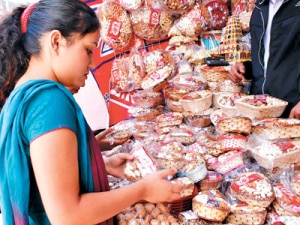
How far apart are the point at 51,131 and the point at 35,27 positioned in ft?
1.07

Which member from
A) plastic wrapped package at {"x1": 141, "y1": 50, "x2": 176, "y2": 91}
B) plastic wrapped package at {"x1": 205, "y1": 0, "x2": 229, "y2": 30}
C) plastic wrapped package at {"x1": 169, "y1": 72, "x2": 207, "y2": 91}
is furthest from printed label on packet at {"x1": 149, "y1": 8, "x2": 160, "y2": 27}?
plastic wrapped package at {"x1": 169, "y1": 72, "x2": 207, "y2": 91}

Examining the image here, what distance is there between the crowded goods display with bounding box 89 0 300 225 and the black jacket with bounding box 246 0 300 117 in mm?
205

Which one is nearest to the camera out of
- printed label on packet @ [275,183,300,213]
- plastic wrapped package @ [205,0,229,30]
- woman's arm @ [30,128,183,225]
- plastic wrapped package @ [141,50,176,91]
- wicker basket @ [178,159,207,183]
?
woman's arm @ [30,128,183,225]

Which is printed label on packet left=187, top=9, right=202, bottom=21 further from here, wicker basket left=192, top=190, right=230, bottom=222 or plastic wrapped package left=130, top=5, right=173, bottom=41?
wicker basket left=192, top=190, right=230, bottom=222

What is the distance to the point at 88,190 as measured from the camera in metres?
0.91

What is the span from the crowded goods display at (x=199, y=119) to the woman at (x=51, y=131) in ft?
0.83

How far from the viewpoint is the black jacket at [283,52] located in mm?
1793

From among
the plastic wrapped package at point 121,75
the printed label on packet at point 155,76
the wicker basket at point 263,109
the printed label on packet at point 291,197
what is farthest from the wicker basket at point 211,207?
the plastic wrapped package at point 121,75

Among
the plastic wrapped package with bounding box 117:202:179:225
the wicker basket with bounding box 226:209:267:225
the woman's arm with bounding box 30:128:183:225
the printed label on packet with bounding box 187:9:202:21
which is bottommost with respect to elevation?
the wicker basket with bounding box 226:209:267:225

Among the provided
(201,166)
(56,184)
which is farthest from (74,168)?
(201,166)

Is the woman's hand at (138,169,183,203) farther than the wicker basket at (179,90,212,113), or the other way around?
the wicker basket at (179,90,212,113)

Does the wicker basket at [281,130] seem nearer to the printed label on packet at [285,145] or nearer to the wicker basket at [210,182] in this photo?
the printed label on packet at [285,145]

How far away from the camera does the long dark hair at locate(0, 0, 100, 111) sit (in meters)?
0.88

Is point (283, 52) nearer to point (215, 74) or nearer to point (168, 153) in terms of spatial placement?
point (215, 74)
